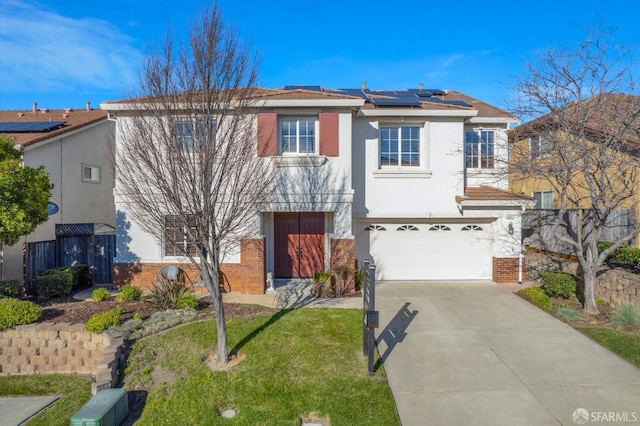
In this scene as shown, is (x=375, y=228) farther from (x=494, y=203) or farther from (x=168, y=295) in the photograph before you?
(x=168, y=295)

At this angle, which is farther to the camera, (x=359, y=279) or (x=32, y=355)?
(x=359, y=279)

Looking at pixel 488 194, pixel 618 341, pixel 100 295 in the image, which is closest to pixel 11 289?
pixel 100 295

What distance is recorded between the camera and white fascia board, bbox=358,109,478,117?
1177cm

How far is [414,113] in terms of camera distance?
464 inches

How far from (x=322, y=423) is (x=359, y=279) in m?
6.34

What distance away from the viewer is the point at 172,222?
21.6ft

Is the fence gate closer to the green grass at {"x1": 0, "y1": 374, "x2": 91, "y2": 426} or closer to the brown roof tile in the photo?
the green grass at {"x1": 0, "y1": 374, "x2": 91, "y2": 426}

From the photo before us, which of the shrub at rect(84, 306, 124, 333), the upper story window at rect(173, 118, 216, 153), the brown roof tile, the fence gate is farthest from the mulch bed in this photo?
the brown roof tile

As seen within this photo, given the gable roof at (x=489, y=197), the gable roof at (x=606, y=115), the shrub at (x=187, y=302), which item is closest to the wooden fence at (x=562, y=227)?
the gable roof at (x=489, y=197)

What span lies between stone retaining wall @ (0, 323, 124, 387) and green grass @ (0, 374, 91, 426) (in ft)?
0.79

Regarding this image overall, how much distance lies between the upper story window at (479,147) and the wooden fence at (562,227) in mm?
3247

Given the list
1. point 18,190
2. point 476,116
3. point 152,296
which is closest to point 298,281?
point 152,296

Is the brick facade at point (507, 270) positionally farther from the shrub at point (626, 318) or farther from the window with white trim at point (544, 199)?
the window with white trim at point (544, 199)

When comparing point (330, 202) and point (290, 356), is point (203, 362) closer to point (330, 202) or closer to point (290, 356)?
point (290, 356)
